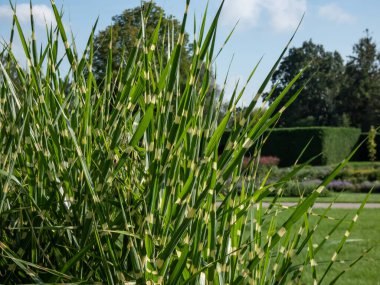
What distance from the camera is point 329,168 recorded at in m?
20.6

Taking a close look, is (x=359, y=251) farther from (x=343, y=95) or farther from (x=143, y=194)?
(x=343, y=95)

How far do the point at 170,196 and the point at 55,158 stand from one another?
1.27ft

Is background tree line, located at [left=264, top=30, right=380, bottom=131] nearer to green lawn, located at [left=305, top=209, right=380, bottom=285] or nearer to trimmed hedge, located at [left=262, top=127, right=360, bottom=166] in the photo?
trimmed hedge, located at [left=262, top=127, right=360, bottom=166]

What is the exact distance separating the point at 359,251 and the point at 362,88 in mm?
49098

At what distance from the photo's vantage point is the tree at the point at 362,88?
173 feet

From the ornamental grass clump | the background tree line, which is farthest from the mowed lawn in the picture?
the background tree line

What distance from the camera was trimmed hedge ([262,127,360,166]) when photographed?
87.3 ft

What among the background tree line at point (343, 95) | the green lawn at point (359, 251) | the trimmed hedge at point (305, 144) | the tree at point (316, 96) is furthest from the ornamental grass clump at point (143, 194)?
the tree at point (316, 96)

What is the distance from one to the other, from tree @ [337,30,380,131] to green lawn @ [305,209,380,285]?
43.5 meters

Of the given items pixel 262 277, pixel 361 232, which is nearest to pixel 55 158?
pixel 262 277

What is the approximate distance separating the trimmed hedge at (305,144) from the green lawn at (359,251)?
15865 mm

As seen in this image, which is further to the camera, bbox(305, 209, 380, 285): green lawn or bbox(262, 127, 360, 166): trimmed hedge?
bbox(262, 127, 360, 166): trimmed hedge

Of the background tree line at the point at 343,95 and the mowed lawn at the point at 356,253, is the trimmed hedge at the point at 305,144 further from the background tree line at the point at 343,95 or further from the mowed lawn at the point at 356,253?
the background tree line at the point at 343,95

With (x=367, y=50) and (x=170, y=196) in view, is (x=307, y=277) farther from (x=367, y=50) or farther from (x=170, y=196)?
(x=367, y=50)
